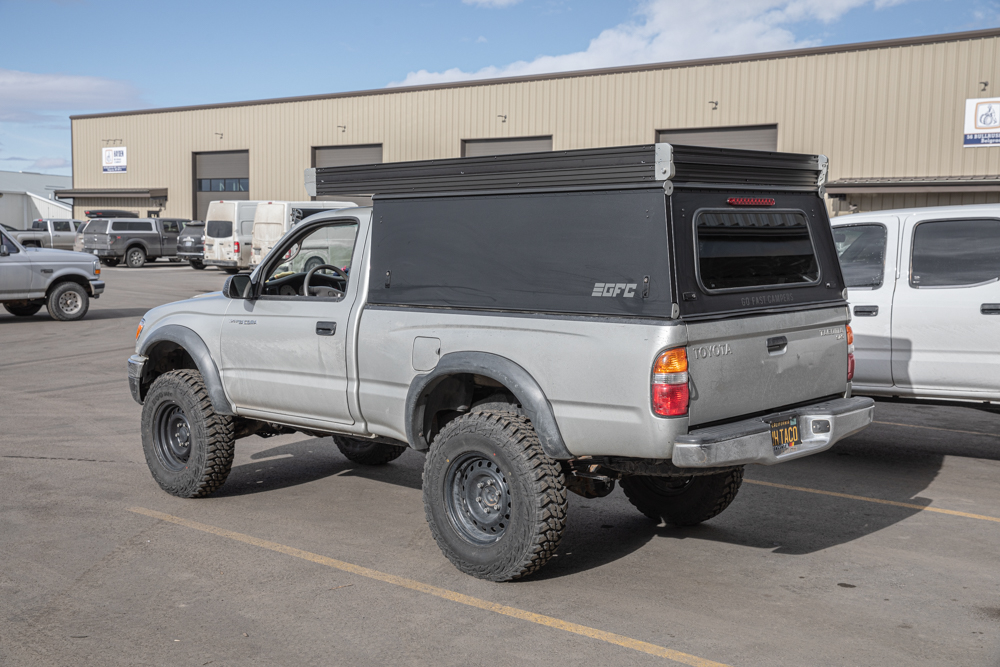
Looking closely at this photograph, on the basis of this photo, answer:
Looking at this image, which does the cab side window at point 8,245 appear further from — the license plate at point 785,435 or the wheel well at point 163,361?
the license plate at point 785,435

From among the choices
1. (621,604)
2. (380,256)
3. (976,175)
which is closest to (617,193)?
(380,256)

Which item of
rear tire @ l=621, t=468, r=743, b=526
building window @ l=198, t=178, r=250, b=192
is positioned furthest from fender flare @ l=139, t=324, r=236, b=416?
building window @ l=198, t=178, r=250, b=192

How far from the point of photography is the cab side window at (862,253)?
25.5 ft

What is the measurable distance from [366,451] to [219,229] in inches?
981

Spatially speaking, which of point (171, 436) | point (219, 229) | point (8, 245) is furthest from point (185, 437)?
point (219, 229)

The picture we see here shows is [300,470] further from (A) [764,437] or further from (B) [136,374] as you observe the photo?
(A) [764,437]

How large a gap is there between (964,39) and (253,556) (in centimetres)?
2671

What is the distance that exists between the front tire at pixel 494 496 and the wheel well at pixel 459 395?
24 centimetres

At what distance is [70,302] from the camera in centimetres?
1812

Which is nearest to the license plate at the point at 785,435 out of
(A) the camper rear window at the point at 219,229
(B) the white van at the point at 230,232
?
(B) the white van at the point at 230,232

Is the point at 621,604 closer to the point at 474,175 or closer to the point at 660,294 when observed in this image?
the point at 660,294

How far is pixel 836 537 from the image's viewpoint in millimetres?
5699

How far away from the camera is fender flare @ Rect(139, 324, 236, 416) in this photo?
632cm

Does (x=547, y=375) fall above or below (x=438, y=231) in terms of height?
below
